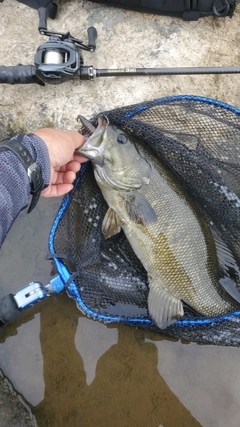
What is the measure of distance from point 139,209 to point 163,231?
0.22 meters

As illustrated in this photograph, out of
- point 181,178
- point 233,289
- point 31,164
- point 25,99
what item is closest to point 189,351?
point 233,289

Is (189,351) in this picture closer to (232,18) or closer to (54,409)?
(54,409)

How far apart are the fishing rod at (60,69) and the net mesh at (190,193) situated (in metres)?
0.26

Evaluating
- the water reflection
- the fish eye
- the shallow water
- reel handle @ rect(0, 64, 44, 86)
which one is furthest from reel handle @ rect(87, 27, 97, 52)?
the water reflection

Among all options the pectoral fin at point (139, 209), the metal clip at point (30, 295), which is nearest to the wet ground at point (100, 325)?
the metal clip at point (30, 295)

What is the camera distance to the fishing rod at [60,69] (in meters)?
2.40

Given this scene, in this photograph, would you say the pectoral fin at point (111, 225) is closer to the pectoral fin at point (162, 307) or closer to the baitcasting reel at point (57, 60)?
the pectoral fin at point (162, 307)

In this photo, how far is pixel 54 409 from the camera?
2.59 m

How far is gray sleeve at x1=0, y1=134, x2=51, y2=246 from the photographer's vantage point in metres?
1.92

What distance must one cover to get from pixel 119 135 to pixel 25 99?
3.19 ft

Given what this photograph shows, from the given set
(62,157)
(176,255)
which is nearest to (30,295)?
(62,157)

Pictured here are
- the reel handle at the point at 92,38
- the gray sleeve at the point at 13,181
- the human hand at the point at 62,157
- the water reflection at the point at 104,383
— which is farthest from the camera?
the reel handle at the point at 92,38

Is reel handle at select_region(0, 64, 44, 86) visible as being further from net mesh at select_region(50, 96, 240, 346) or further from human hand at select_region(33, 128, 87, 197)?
net mesh at select_region(50, 96, 240, 346)

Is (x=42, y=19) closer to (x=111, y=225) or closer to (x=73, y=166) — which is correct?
(x=73, y=166)
